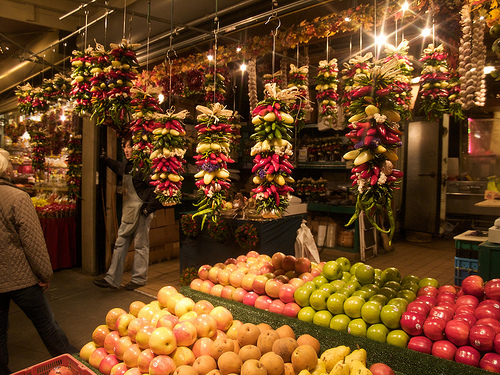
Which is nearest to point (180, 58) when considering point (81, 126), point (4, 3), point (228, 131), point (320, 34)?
point (81, 126)

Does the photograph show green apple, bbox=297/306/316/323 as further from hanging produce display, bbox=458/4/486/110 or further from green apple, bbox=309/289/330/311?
hanging produce display, bbox=458/4/486/110

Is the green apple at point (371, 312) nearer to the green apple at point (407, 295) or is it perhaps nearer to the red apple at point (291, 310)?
the green apple at point (407, 295)

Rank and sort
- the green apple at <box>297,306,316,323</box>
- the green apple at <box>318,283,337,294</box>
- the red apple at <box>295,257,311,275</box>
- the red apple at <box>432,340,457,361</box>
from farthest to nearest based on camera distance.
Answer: the red apple at <box>295,257,311,275</box> < the green apple at <box>318,283,337,294</box> < the green apple at <box>297,306,316,323</box> < the red apple at <box>432,340,457,361</box>

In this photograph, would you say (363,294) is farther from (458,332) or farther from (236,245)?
(236,245)

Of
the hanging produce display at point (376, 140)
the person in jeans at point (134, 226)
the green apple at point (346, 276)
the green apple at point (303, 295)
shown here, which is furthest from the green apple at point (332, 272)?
the person in jeans at point (134, 226)

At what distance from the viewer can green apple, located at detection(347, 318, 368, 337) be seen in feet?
6.49

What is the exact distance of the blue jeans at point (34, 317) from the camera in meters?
2.55

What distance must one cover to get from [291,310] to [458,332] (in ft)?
3.07

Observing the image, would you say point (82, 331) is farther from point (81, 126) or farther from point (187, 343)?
point (81, 126)

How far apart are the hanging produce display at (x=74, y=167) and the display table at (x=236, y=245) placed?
2400 millimetres

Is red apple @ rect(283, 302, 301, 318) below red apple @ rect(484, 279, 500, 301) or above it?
below

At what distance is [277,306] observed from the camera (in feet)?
7.68

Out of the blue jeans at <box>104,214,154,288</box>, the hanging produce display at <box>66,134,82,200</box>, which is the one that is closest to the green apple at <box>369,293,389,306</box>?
the blue jeans at <box>104,214,154,288</box>

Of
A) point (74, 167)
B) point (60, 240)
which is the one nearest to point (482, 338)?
point (60, 240)
